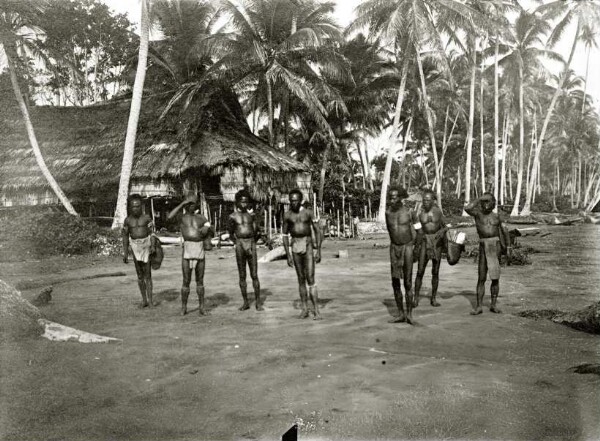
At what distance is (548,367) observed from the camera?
183 inches

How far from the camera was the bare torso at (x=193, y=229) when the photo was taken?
6980 millimetres

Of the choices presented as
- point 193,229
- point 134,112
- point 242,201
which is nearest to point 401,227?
point 242,201

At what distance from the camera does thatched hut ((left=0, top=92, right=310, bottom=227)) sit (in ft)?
61.9

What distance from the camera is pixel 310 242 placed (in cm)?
670

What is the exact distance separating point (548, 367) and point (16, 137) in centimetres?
2264

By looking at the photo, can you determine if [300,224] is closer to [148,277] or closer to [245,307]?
[245,307]

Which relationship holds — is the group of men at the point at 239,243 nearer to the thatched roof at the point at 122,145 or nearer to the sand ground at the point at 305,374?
the sand ground at the point at 305,374

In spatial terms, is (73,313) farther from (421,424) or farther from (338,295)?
(421,424)

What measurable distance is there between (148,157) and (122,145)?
1923 mm

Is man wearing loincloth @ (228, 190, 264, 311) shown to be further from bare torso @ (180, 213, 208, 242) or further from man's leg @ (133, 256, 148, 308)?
man's leg @ (133, 256, 148, 308)

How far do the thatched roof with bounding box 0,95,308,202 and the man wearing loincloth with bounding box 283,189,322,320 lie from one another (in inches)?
462

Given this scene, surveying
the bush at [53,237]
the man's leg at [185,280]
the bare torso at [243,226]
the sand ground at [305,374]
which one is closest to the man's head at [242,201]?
the bare torso at [243,226]

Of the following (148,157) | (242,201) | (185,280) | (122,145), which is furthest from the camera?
(122,145)

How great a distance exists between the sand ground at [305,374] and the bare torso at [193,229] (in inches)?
39.1
